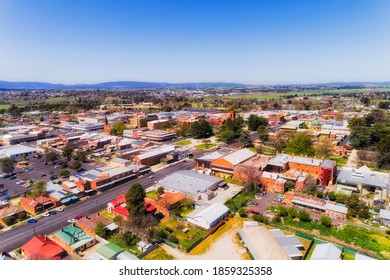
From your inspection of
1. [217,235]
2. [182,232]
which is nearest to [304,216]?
[217,235]

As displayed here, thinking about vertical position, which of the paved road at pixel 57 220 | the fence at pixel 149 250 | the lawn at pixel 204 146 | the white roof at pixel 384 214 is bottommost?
the paved road at pixel 57 220

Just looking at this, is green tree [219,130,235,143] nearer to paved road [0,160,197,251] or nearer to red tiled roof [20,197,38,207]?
paved road [0,160,197,251]

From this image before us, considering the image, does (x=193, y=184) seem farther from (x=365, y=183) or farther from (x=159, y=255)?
(x=365, y=183)

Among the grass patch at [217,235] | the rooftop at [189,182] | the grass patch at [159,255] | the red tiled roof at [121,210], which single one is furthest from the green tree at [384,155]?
the red tiled roof at [121,210]

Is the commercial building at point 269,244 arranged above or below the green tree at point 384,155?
below

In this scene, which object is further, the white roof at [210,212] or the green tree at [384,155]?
the green tree at [384,155]

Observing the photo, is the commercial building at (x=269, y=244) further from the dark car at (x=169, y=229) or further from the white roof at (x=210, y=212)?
the dark car at (x=169, y=229)
